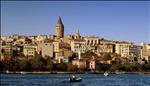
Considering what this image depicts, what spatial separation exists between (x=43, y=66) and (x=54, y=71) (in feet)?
4.74

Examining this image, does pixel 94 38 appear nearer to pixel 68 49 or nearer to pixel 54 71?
pixel 68 49

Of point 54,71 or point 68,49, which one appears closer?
point 54,71

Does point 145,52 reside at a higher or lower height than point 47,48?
lower

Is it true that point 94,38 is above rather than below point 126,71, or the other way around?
above

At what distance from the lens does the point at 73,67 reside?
60.7 metres

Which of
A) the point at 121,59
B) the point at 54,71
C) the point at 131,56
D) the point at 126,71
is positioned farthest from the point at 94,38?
the point at 54,71

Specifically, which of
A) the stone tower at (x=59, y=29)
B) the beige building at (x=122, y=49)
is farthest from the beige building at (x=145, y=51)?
the stone tower at (x=59, y=29)

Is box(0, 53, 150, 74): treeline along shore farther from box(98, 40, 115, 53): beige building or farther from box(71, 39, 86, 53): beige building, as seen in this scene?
box(98, 40, 115, 53): beige building

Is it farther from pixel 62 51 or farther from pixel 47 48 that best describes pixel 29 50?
pixel 62 51

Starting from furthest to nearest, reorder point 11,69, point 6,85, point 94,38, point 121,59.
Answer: point 94,38 < point 121,59 < point 11,69 < point 6,85

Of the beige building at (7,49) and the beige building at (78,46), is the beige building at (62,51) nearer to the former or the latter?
the beige building at (78,46)

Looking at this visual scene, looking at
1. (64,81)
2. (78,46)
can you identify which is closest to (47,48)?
(78,46)

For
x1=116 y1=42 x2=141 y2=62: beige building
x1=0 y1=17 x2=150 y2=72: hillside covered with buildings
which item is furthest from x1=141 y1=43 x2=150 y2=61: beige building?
x1=116 y1=42 x2=141 y2=62: beige building

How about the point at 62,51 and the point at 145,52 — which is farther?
the point at 145,52
